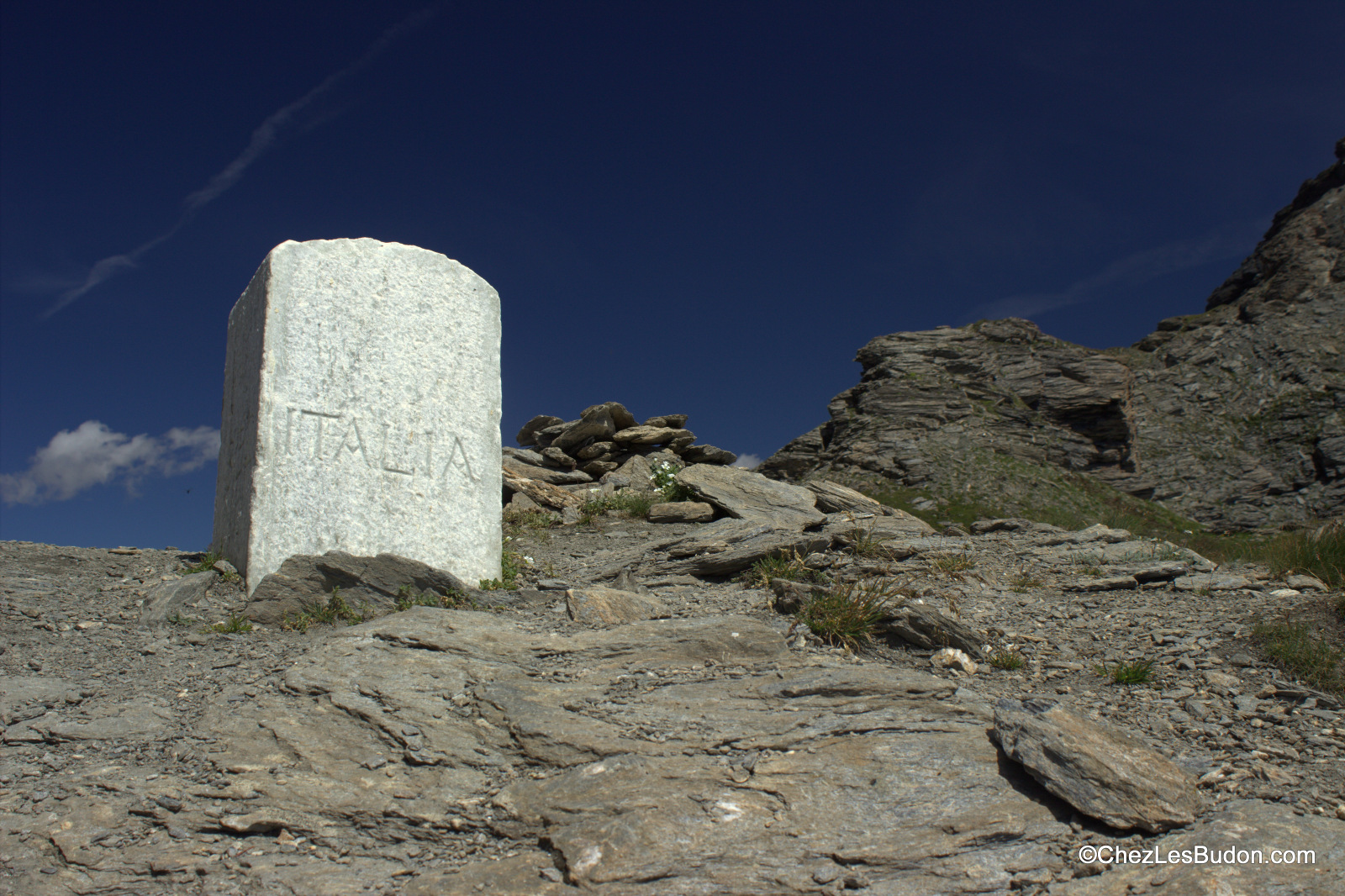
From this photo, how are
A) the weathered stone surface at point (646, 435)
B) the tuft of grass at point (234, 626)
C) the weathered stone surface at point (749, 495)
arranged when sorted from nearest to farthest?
the tuft of grass at point (234, 626) < the weathered stone surface at point (749, 495) < the weathered stone surface at point (646, 435)

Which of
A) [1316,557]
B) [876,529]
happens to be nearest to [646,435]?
[876,529]

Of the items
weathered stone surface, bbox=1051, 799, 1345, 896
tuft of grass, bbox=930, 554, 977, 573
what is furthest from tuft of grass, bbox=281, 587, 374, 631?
tuft of grass, bbox=930, 554, 977, 573

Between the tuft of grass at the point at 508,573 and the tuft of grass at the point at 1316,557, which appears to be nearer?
the tuft of grass at the point at 1316,557

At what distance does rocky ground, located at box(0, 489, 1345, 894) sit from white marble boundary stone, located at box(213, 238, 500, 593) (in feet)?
3.12

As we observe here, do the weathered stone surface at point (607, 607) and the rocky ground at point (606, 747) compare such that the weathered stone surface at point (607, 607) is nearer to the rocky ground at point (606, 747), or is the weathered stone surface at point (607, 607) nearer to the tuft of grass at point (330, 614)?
the rocky ground at point (606, 747)

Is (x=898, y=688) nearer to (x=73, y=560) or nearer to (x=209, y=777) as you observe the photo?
(x=209, y=777)

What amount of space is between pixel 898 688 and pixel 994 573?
4.25m

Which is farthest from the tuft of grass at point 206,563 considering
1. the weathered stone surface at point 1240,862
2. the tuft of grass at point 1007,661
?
the weathered stone surface at point 1240,862

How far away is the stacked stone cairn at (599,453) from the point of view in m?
14.3

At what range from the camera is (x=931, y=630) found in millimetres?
6227

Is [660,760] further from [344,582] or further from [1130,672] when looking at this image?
[344,582]

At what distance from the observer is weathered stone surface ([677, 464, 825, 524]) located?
11.5 m

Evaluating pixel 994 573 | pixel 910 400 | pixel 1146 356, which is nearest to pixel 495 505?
pixel 994 573

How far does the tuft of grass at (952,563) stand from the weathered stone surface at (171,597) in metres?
6.97
